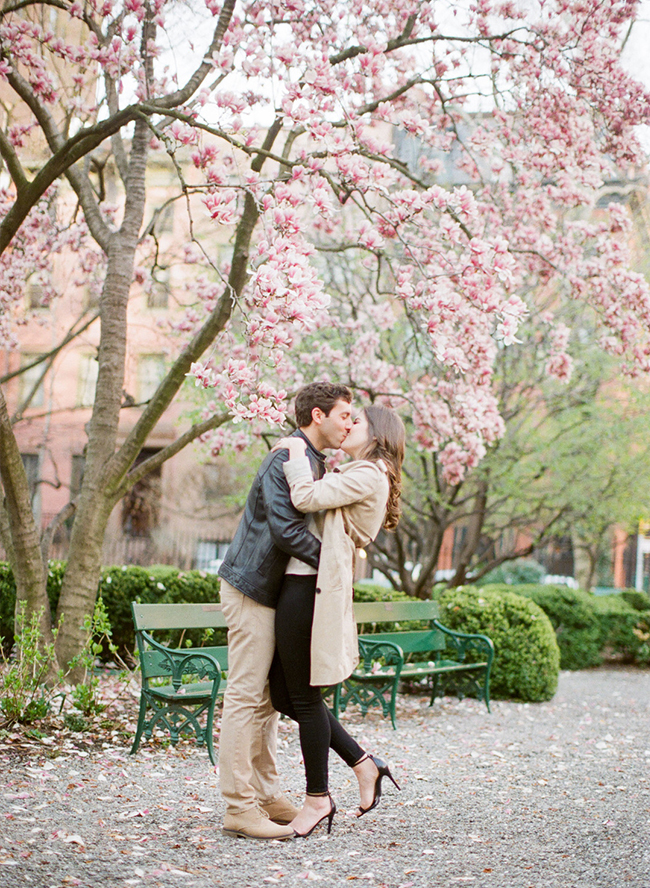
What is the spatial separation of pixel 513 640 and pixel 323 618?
5.75 meters

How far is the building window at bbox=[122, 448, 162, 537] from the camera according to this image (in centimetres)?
2580

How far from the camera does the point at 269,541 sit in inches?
157

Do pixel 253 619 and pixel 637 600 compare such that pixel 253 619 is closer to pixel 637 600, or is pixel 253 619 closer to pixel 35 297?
pixel 637 600

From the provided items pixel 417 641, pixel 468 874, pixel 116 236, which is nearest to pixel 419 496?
pixel 417 641

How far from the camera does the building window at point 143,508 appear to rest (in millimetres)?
25797

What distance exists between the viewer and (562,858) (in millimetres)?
3871

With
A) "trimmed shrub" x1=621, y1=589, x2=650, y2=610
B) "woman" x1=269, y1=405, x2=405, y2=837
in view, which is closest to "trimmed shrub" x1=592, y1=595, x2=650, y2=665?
"trimmed shrub" x1=621, y1=589, x2=650, y2=610

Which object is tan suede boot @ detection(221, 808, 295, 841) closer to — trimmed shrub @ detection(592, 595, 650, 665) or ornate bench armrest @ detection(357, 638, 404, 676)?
ornate bench armrest @ detection(357, 638, 404, 676)

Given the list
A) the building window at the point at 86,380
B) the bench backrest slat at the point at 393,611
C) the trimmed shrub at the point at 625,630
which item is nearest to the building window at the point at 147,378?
the building window at the point at 86,380

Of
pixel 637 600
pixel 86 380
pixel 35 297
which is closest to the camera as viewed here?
pixel 637 600

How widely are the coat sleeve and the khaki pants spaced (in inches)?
21.6

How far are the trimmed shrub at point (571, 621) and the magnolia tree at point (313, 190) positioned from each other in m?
5.06

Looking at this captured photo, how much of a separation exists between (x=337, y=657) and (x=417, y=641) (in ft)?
16.3

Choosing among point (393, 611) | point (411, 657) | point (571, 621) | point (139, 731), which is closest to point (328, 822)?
point (139, 731)
